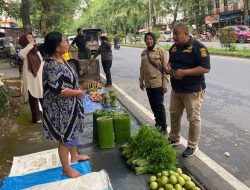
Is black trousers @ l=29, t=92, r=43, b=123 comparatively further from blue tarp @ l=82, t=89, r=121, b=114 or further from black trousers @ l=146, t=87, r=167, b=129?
black trousers @ l=146, t=87, r=167, b=129

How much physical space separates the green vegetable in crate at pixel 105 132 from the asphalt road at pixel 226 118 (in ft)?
4.55

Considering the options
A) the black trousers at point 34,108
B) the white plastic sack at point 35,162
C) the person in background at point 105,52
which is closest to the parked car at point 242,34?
the person in background at point 105,52

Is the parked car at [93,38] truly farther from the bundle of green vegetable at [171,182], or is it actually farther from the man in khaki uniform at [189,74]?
the bundle of green vegetable at [171,182]

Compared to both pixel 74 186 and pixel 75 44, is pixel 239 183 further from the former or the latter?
pixel 75 44

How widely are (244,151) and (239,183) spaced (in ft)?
3.72

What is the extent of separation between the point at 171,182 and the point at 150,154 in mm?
543

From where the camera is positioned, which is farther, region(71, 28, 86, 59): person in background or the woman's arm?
region(71, 28, 86, 59): person in background

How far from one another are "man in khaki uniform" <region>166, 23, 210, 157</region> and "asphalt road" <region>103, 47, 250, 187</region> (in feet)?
1.91

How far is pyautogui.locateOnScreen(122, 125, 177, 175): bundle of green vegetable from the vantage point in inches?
160

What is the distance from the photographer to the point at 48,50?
3.81 meters

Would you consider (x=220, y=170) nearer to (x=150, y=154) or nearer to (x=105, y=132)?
(x=150, y=154)

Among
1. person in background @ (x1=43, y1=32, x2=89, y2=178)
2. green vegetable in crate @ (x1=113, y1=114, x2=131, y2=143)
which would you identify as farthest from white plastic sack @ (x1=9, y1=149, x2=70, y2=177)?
green vegetable in crate @ (x1=113, y1=114, x2=131, y2=143)

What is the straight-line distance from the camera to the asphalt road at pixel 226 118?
187 inches

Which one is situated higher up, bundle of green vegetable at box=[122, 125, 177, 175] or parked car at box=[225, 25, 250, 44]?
parked car at box=[225, 25, 250, 44]
